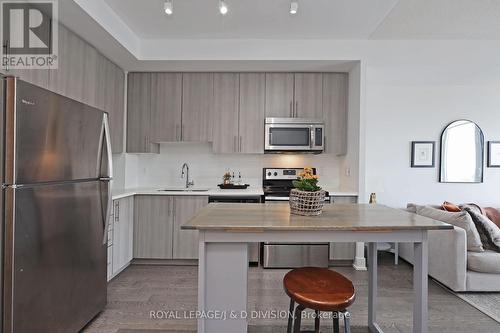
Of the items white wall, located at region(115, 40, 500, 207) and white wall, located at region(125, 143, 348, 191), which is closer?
white wall, located at region(125, 143, 348, 191)

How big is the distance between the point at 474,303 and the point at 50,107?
11.9 ft

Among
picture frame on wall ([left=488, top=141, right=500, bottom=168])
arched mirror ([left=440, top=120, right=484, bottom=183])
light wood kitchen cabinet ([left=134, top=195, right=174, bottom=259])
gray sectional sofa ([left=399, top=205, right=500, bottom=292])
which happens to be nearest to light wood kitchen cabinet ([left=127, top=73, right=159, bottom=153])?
light wood kitchen cabinet ([left=134, top=195, right=174, bottom=259])

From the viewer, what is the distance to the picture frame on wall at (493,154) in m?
3.99

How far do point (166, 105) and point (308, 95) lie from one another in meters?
1.83

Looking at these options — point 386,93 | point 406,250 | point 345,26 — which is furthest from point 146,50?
point 406,250

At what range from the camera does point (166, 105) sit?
11.7 ft

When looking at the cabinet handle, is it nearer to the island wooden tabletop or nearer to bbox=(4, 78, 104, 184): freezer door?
bbox=(4, 78, 104, 184): freezer door

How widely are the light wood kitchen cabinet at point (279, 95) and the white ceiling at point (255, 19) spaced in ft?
1.80

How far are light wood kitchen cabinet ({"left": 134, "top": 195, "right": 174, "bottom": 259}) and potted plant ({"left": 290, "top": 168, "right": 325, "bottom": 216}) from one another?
201 cm

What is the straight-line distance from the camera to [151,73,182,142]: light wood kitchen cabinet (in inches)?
140

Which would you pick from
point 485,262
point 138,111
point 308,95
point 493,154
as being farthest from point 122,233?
point 493,154

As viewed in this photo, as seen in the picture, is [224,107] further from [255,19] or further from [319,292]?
[319,292]

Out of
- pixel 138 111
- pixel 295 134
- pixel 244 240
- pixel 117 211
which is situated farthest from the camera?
pixel 138 111

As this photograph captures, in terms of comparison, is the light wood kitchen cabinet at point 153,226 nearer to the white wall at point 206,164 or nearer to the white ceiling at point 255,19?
the white wall at point 206,164
